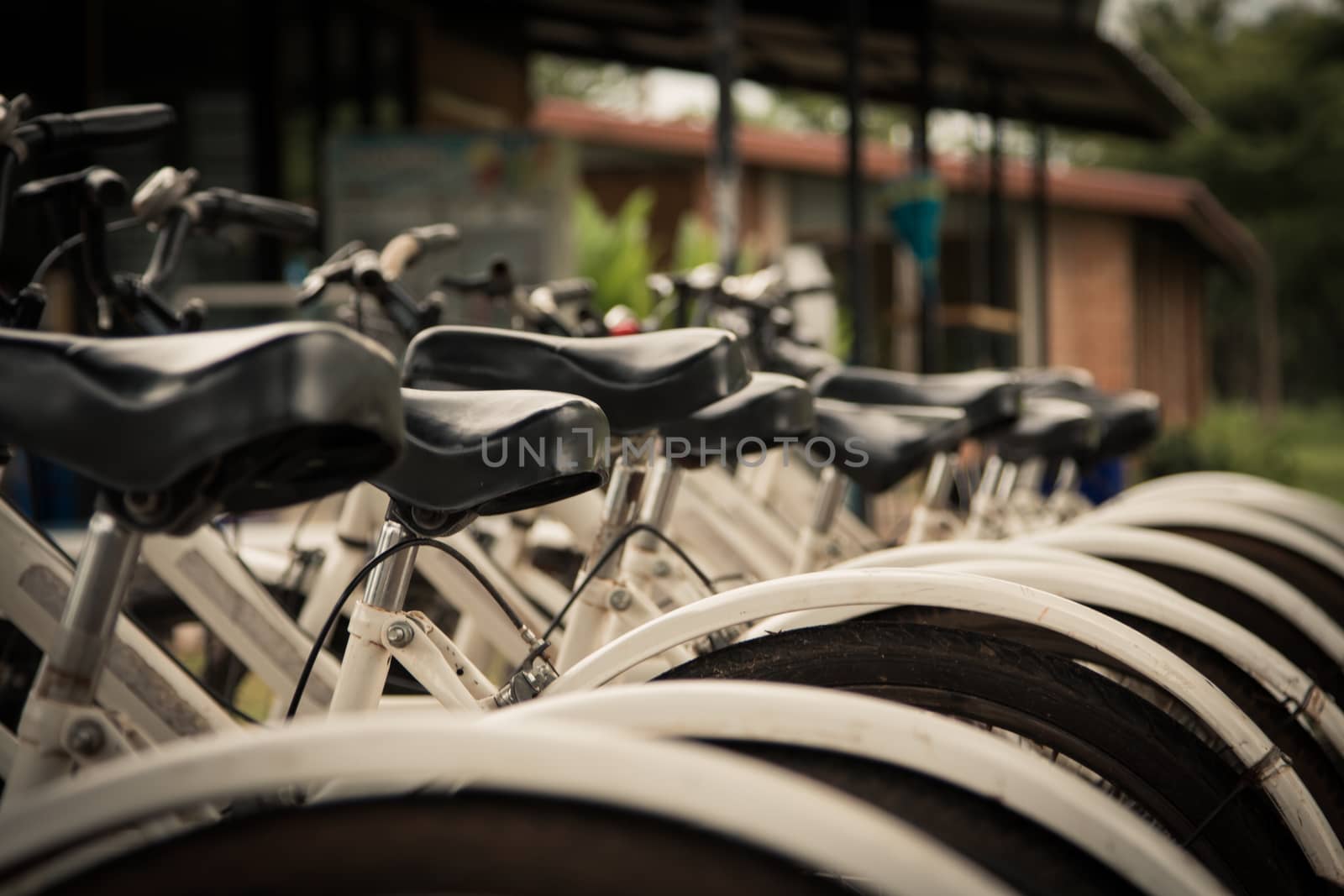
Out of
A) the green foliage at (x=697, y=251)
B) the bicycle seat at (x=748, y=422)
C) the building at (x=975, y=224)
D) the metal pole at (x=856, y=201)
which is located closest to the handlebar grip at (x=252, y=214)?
the bicycle seat at (x=748, y=422)

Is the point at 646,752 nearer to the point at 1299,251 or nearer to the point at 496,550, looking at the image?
the point at 496,550

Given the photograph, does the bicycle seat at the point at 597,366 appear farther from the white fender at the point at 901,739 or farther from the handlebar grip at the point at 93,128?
the white fender at the point at 901,739

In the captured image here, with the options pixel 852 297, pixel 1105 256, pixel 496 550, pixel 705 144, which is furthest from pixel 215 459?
pixel 1105 256

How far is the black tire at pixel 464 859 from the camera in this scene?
0.89m

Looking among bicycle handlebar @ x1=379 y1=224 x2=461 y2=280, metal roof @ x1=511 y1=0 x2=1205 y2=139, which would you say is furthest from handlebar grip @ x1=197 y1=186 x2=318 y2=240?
metal roof @ x1=511 y1=0 x2=1205 y2=139

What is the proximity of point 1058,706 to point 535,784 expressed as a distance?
729 millimetres

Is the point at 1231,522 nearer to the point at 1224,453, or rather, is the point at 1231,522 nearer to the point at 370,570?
the point at 370,570

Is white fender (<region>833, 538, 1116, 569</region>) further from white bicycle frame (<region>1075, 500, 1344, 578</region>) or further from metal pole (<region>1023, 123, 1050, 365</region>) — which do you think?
metal pole (<region>1023, 123, 1050, 365</region>)

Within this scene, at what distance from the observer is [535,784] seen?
0.91 m

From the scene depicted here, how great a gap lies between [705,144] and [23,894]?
13601 millimetres

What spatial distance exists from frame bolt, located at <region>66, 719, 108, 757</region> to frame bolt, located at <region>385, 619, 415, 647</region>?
317 millimetres

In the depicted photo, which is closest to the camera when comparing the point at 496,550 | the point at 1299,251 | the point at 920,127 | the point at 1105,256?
the point at 496,550

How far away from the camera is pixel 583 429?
1425 millimetres

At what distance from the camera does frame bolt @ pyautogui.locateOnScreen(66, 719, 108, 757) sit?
1368 millimetres
